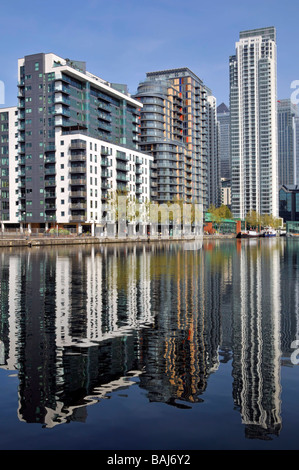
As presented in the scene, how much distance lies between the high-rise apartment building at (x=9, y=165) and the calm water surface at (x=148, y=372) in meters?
137

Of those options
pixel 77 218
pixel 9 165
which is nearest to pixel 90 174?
pixel 77 218

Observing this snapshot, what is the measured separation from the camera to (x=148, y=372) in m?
13.5

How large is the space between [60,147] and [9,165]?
85.1 feet

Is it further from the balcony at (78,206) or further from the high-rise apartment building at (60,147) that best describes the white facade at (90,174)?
the balcony at (78,206)

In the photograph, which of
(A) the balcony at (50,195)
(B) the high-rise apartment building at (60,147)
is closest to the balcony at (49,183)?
(B) the high-rise apartment building at (60,147)

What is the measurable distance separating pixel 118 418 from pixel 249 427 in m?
2.63

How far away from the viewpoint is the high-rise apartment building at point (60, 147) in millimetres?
145000

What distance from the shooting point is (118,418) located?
1023cm

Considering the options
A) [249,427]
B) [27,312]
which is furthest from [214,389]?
[27,312]

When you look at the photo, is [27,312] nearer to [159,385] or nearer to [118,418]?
[159,385]

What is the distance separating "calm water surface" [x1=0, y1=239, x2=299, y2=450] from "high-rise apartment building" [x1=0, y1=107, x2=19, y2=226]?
451ft

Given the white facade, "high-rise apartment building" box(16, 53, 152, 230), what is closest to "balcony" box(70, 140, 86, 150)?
"high-rise apartment building" box(16, 53, 152, 230)

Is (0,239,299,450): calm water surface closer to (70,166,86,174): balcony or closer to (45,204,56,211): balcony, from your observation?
(70,166,86,174): balcony

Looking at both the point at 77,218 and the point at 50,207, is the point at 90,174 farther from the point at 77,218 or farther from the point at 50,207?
the point at 50,207
